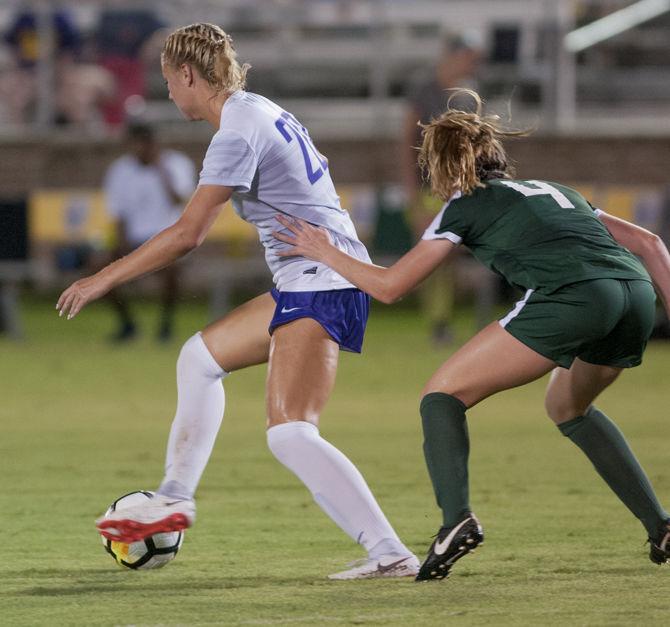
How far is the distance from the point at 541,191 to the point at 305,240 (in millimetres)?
854

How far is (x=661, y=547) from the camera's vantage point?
5.88 m

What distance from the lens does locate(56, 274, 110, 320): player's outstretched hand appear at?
553 centimetres

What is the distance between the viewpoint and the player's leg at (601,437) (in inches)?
233

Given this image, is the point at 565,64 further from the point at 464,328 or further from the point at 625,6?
the point at 464,328

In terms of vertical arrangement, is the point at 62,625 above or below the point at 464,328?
above

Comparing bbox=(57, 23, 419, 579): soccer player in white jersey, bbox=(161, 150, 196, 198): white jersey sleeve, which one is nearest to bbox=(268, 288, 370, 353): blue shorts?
bbox=(57, 23, 419, 579): soccer player in white jersey

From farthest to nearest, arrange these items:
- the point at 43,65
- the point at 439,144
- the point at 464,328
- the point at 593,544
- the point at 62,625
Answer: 1. the point at 43,65
2. the point at 464,328
3. the point at 593,544
4. the point at 439,144
5. the point at 62,625

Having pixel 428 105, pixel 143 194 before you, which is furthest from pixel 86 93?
pixel 428 105

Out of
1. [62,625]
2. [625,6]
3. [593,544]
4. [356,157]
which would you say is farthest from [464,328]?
[62,625]

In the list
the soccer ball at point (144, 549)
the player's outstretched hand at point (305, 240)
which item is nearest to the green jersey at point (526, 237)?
the player's outstretched hand at point (305, 240)

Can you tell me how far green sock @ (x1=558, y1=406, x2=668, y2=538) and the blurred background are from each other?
12.3 metres

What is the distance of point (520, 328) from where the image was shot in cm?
559

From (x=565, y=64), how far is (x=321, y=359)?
14342 millimetres

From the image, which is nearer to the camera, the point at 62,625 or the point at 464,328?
the point at 62,625
